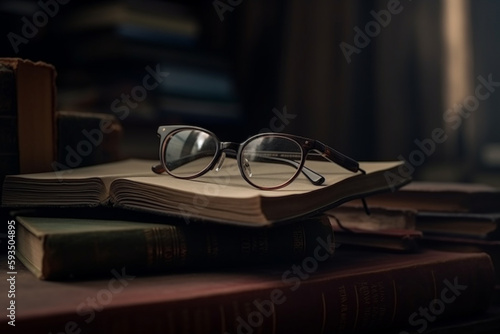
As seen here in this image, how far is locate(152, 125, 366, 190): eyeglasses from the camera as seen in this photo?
727 millimetres

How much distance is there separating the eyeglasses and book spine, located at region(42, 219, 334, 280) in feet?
0.19

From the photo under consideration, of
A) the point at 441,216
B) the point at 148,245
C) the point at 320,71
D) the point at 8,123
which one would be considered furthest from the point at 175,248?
the point at 320,71

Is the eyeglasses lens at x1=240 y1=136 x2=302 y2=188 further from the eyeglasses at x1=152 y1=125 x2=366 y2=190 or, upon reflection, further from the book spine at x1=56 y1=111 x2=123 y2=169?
the book spine at x1=56 y1=111 x2=123 y2=169

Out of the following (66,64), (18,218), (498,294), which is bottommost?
(498,294)

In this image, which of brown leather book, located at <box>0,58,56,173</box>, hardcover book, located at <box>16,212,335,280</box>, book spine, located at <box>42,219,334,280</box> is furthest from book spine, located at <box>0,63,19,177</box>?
book spine, located at <box>42,219,334,280</box>

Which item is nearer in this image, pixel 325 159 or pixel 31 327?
pixel 31 327

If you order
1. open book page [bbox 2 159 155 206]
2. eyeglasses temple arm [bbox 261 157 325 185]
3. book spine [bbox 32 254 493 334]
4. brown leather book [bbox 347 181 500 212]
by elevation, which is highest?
eyeglasses temple arm [bbox 261 157 325 185]

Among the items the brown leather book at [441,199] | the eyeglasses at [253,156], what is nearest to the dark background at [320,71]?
the brown leather book at [441,199]

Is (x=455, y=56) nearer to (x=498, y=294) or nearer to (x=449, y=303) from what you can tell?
(x=498, y=294)

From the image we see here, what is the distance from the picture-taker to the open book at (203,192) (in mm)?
604

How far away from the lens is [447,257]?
0.77 meters

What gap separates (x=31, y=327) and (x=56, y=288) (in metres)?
0.08

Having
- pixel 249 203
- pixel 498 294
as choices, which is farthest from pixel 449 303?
pixel 249 203

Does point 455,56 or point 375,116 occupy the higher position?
point 455,56
